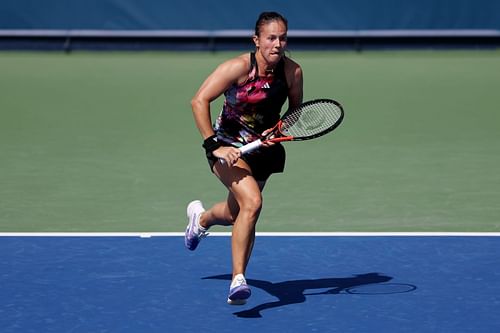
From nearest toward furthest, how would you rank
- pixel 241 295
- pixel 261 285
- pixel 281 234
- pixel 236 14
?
pixel 241 295 < pixel 261 285 < pixel 281 234 < pixel 236 14

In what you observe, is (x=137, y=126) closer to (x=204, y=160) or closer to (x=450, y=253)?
(x=204, y=160)

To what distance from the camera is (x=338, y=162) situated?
10672mm

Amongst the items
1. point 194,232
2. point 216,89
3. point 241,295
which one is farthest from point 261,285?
point 216,89

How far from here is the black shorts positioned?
651 centimetres

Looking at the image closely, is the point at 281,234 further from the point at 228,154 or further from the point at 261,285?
the point at 228,154

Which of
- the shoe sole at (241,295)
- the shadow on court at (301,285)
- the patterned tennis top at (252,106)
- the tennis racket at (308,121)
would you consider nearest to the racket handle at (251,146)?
the tennis racket at (308,121)

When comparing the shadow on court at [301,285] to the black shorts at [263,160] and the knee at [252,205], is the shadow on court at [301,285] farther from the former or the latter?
the black shorts at [263,160]

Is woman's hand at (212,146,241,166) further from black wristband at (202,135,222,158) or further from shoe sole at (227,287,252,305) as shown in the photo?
shoe sole at (227,287,252,305)

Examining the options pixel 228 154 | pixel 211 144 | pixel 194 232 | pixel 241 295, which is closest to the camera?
pixel 241 295

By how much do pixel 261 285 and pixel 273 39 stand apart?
1.51 m

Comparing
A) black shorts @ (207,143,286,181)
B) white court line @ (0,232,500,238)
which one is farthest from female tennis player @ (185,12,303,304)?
white court line @ (0,232,500,238)

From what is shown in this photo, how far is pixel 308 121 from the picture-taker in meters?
6.64

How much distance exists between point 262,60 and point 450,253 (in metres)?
2.07

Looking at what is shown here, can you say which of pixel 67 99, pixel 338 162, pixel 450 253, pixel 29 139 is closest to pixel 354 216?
pixel 450 253
